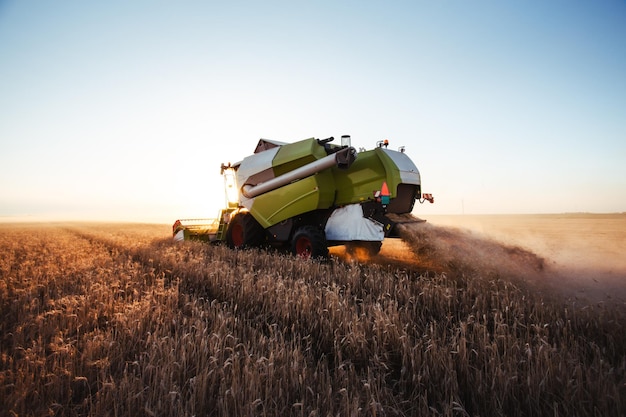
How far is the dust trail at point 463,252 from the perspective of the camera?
672cm

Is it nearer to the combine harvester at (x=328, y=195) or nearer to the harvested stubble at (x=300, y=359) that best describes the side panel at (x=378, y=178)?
the combine harvester at (x=328, y=195)

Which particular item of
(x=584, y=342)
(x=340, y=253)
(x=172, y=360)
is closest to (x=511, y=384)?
(x=584, y=342)

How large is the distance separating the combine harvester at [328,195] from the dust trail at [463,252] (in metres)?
0.46

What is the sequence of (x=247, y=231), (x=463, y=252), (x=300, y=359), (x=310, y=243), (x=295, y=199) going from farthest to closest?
(x=247, y=231) < (x=295, y=199) < (x=310, y=243) < (x=463, y=252) < (x=300, y=359)

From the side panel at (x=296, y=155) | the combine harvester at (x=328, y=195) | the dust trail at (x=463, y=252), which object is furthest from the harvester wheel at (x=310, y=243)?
the dust trail at (x=463, y=252)

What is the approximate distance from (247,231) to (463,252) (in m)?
5.50

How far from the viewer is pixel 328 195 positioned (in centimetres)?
766

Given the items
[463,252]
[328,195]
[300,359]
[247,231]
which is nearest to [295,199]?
[328,195]

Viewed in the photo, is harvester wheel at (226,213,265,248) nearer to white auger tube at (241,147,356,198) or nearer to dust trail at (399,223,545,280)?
white auger tube at (241,147,356,198)

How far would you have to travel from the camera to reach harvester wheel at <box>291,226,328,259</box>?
7.33 meters

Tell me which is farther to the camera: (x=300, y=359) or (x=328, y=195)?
(x=328, y=195)

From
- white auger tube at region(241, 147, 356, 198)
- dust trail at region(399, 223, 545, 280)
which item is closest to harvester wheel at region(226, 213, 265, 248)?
white auger tube at region(241, 147, 356, 198)

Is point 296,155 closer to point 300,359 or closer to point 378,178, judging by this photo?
point 378,178

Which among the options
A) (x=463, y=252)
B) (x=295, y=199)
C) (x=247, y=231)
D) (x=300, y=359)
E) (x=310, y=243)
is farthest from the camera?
(x=247, y=231)
